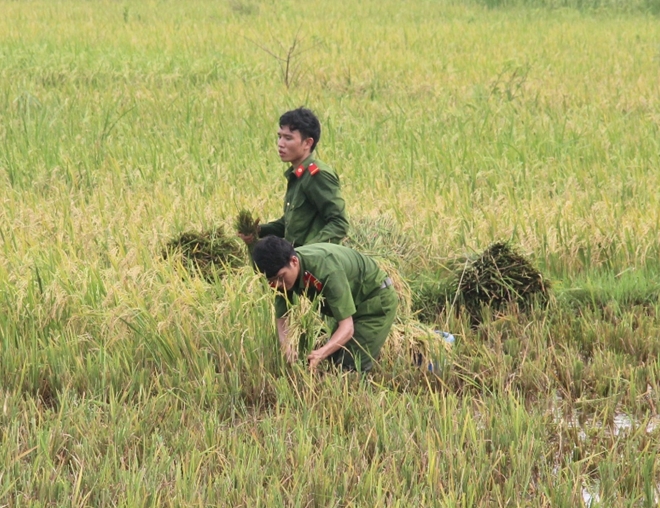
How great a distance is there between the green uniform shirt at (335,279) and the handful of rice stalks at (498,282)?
2.74 ft

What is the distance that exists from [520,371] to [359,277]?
72 cm

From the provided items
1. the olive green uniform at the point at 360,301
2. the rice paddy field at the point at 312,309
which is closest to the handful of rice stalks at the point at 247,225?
the rice paddy field at the point at 312,309

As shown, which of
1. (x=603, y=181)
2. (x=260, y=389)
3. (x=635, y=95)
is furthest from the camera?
(x=635, y=95)

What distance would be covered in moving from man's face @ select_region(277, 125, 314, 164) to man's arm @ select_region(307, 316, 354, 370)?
100 cm

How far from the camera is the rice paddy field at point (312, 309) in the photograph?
2969mm

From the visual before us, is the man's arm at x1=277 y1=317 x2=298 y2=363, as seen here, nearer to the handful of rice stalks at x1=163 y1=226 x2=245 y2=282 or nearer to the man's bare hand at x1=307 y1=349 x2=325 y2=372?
the man's bare hand at x1=307 y1=349 x2=325 y2=372

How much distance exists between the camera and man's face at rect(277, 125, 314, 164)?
4.21 meters

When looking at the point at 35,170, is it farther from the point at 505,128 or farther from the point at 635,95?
the point at 635,95

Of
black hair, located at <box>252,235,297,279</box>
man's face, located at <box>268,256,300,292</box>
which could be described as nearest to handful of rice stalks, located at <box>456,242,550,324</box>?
man's face, located at <box>268,256,300,292</box>

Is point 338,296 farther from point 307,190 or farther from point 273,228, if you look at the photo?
point 273,228

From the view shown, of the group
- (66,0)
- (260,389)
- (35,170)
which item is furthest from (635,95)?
(66,0)

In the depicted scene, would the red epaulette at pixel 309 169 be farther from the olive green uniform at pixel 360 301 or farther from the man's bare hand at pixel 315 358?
the man's bare hand at pixel 315 358

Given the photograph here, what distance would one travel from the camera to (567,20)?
14727mm

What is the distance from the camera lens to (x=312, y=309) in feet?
11.9
